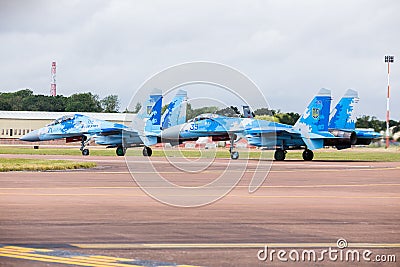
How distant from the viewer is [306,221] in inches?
543

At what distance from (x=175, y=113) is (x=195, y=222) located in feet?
130

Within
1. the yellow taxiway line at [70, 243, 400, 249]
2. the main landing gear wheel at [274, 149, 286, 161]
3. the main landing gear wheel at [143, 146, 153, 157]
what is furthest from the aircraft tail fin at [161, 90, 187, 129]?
the yellow taxiway line at [70, 243, 400, 249]

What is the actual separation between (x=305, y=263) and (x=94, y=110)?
423 ft

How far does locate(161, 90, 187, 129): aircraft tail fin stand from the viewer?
154ft

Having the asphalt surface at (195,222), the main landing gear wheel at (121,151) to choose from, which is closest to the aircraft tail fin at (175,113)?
the main landing gear wheel at (121,151)

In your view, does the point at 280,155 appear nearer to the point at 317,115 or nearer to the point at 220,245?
the point at 317,115

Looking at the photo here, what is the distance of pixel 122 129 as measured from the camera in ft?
191

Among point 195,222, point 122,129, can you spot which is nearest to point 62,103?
point 122,129

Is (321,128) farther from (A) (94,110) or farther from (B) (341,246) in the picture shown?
(A) (94,110)
